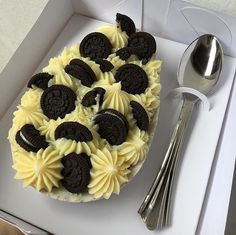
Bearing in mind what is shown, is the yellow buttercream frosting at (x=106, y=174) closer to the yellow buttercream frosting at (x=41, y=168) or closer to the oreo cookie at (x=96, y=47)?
the yellow buttercream frosting at (x=41, y=168)

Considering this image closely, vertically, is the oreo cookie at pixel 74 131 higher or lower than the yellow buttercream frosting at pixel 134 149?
lower

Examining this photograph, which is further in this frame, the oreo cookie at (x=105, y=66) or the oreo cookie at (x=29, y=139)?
the oreo cookie at (x=105, y=66)

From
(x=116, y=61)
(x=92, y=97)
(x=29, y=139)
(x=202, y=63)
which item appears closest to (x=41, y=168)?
(x=29, y=139)

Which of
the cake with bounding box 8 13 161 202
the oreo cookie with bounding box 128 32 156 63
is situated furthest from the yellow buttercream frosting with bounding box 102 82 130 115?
the oreo cookie with bounding box 128 32 156 63

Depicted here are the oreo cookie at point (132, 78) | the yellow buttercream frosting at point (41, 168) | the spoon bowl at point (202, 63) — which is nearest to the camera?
the yellow buttercream frosting at point (41, 168)

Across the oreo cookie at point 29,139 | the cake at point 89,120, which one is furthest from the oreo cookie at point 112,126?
the oreo cookie at point 29,139

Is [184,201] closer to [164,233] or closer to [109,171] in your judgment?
[164,233]
